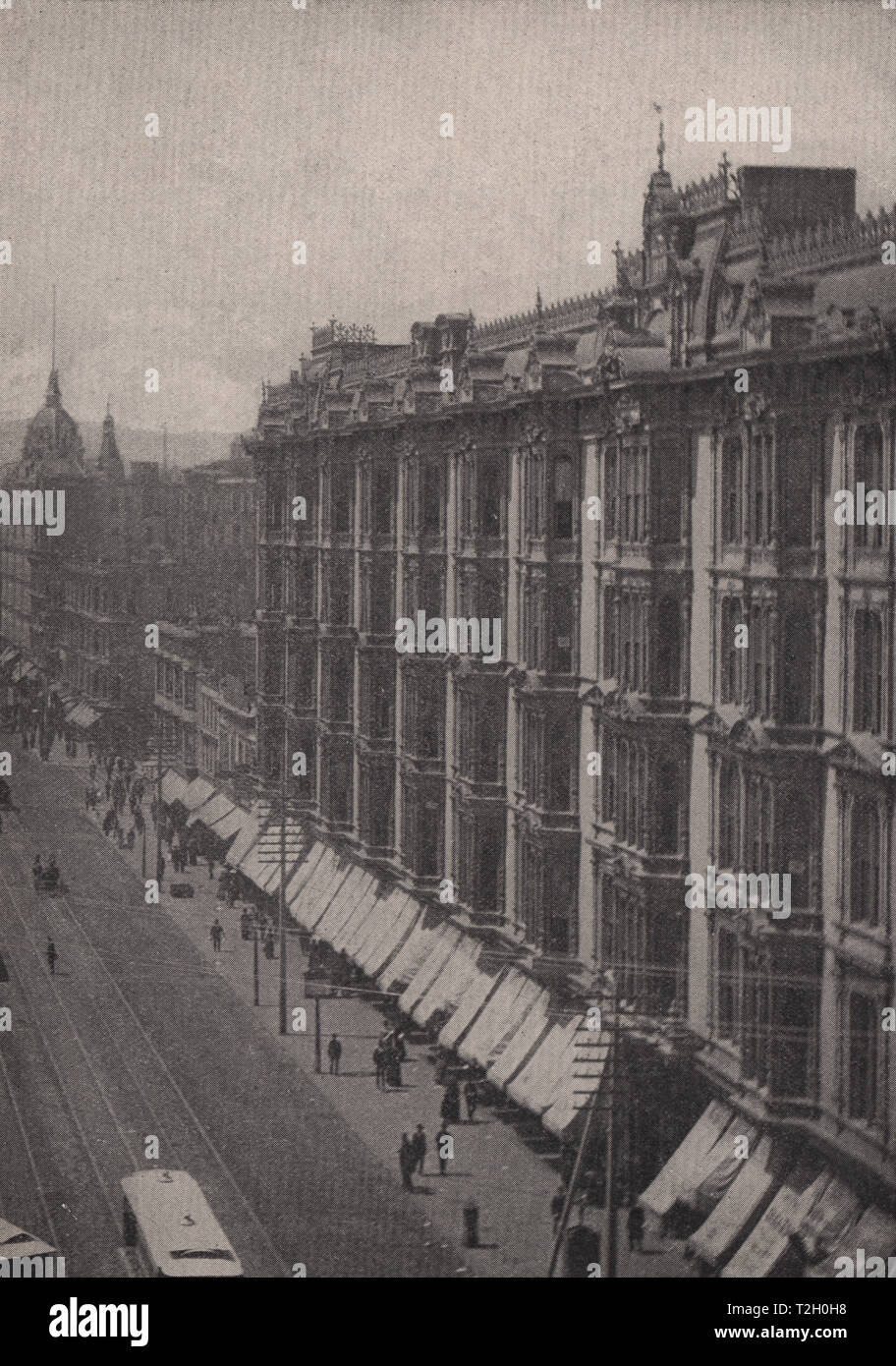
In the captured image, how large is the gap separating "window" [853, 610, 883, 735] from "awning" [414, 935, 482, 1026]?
36.4 ft

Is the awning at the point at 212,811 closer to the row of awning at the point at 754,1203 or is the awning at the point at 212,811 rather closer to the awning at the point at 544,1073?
the awning at the point at 544,1073

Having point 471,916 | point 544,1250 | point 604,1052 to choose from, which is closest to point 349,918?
point 471,916

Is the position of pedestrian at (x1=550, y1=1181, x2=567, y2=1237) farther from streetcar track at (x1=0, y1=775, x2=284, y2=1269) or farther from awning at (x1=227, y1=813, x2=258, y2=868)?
awning at (x1=227, y1=813, x2=258, y2=868)

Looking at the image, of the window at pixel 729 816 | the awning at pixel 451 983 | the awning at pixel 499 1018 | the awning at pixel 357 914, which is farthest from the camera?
the awning at pixel 357 914

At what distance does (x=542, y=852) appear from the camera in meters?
34.0

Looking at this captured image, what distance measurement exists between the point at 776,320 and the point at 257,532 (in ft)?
70.9

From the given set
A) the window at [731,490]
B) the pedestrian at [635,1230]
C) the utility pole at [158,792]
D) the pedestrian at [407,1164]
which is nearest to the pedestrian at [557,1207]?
the pedestrian at [635,1230]

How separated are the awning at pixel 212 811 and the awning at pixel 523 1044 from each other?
45.0ft

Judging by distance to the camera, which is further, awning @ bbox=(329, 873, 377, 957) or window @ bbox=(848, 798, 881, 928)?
awning @ bbox=(329, 873, 377, 957)

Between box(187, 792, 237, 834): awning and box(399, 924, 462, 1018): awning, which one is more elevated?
box(187, 792, 237, 834): awning

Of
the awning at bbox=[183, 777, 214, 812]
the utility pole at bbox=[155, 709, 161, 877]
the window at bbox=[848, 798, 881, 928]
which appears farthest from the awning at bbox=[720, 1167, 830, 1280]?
the awning at bbox=[183, 777, 214, 812]

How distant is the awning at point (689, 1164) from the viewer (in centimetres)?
2845

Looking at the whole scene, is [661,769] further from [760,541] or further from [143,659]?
[143,659]

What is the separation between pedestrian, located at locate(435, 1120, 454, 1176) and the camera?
100 ft
